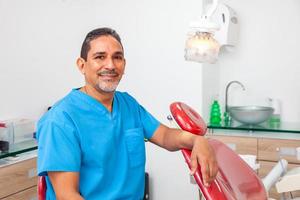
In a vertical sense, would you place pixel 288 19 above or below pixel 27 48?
above

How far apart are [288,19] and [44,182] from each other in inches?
104

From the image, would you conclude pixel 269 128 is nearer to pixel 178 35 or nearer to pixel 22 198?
pixel 178 35

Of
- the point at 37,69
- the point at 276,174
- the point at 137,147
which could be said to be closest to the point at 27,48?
the point at 37,69

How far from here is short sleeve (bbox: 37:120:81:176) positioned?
108cm

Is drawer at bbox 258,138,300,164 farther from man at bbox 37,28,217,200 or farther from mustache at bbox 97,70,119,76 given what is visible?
mustache at bbox 97,70,119,76

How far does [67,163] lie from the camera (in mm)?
1090

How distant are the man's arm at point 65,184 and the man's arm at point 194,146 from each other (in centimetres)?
34

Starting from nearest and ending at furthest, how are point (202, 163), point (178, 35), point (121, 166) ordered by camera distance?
1. point (202, 163)
2. point (121, 166)
3. point (178, 35)

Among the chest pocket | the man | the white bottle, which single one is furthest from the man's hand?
the white bottle

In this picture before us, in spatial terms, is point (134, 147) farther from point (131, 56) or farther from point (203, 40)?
point (131, 56)

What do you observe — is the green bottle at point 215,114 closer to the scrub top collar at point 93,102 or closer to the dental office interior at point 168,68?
the dental office interior at point 168,68

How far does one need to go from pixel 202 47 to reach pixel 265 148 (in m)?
1.31

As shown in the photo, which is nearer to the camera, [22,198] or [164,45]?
[22,198]

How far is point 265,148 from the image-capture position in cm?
272
